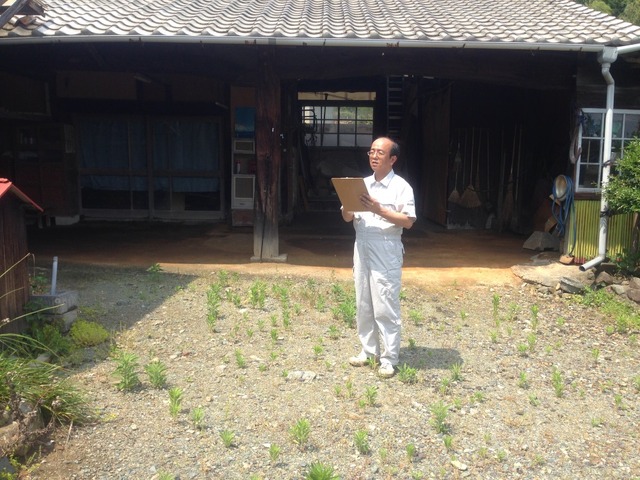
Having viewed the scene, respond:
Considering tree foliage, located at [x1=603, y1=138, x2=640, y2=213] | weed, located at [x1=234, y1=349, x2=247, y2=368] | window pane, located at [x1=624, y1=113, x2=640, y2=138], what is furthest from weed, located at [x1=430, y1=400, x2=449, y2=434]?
window pane, located at [x1=624, y1=113, x2=640, y2=138]

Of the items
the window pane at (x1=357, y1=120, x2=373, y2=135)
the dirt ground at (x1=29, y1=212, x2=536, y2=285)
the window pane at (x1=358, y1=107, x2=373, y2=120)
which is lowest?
the dirt ground at (x1=29, y1=212, x2=536, y2=285)

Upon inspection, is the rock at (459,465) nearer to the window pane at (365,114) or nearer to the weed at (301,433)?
the weed at (301,433)

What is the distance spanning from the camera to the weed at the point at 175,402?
3529mm

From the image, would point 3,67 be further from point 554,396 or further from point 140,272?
point 554,396

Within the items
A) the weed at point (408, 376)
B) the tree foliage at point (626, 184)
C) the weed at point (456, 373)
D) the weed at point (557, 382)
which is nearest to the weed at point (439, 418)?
the weed at point (408, 376)

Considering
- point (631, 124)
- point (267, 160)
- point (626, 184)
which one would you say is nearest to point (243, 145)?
point (267, 160)

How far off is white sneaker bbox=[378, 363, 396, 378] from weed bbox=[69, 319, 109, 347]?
2.40 m

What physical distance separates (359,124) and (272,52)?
28.8 ft

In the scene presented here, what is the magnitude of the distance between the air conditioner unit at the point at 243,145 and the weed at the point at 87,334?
6.20 metres

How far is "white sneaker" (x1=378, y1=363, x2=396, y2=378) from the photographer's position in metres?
4.19

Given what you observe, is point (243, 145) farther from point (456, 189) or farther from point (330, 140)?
point (330, 140)

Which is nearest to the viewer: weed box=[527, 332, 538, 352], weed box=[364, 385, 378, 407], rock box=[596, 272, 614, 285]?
weed box=[364, 385, 378, 407]

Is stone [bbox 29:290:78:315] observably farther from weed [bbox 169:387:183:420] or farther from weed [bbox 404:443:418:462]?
weed [bbox 404:443:418:462]

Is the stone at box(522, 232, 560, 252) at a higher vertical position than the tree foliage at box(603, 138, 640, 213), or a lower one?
lower
